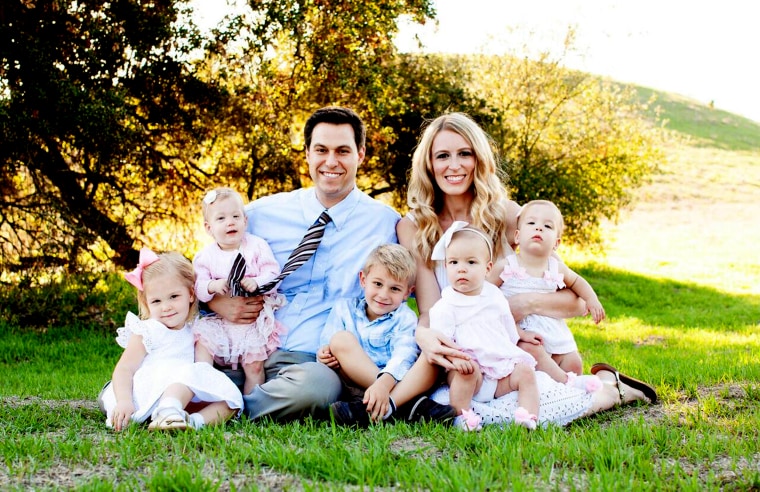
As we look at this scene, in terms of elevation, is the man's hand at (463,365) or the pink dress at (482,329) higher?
the pink dress at (482,329)

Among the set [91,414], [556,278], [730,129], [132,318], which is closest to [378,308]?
[556,278]

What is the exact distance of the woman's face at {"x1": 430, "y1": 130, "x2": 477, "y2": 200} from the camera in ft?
17.0

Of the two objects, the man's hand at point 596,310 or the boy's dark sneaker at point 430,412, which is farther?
the man's hand at point 596,310

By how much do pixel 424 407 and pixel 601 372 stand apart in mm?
1519

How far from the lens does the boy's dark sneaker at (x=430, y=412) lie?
4.34m

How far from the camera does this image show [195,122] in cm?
1057

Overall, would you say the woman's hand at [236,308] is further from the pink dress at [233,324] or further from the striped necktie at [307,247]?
the striped necktie at [307,247]

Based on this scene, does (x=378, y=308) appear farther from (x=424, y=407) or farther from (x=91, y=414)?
(x=91, y=414)

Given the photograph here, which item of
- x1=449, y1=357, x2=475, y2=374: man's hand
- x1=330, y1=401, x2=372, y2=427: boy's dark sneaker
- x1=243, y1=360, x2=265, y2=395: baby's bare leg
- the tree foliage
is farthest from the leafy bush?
x1=449, y1=357, x2=475, y2=374: man's hand

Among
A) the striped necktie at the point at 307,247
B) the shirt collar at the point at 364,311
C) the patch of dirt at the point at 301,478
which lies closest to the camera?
the patch of dirt at the point at 301,478

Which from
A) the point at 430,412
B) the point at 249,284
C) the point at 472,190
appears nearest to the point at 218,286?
the point at 249,284

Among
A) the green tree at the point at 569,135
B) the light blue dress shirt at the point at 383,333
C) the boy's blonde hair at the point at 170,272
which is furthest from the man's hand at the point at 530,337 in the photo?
the green tree at the point at 569,135

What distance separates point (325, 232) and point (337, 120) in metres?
0.82

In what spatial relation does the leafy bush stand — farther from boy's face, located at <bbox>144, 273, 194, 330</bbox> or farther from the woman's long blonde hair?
the woman's long blonde hair
